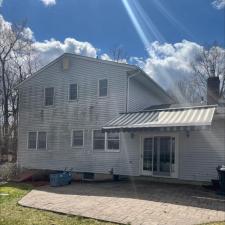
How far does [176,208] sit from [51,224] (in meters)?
4.33

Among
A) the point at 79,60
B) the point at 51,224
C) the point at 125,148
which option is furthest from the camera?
the point at 79,60

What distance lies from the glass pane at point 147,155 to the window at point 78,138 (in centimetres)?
471

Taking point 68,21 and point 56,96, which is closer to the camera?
point 68,21

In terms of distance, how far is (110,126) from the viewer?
59.5 ft

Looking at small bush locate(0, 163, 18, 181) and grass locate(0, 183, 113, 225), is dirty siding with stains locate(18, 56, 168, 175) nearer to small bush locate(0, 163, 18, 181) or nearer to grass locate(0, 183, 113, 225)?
small bush locate(0, 163, 18, 181)

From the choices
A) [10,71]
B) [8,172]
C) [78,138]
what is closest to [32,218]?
[78,138]

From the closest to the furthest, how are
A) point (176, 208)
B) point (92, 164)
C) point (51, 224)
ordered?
point (51, 224)
point (176, 208)
point (92, 164)

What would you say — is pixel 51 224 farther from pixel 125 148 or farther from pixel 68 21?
pixel 68 21

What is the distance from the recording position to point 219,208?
1151 cm

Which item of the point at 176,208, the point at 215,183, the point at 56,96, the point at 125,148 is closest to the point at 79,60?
the point at 56,96

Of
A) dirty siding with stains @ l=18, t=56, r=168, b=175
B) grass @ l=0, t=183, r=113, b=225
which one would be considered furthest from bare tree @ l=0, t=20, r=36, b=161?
grass @ l=0, t=183, r=113, b=225

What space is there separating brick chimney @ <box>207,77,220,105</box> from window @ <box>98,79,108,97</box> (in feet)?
21.7

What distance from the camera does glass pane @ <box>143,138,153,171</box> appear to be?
19.2m

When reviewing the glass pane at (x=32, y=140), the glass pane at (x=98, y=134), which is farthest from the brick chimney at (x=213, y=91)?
the glass pane at (x=32, y=140)
